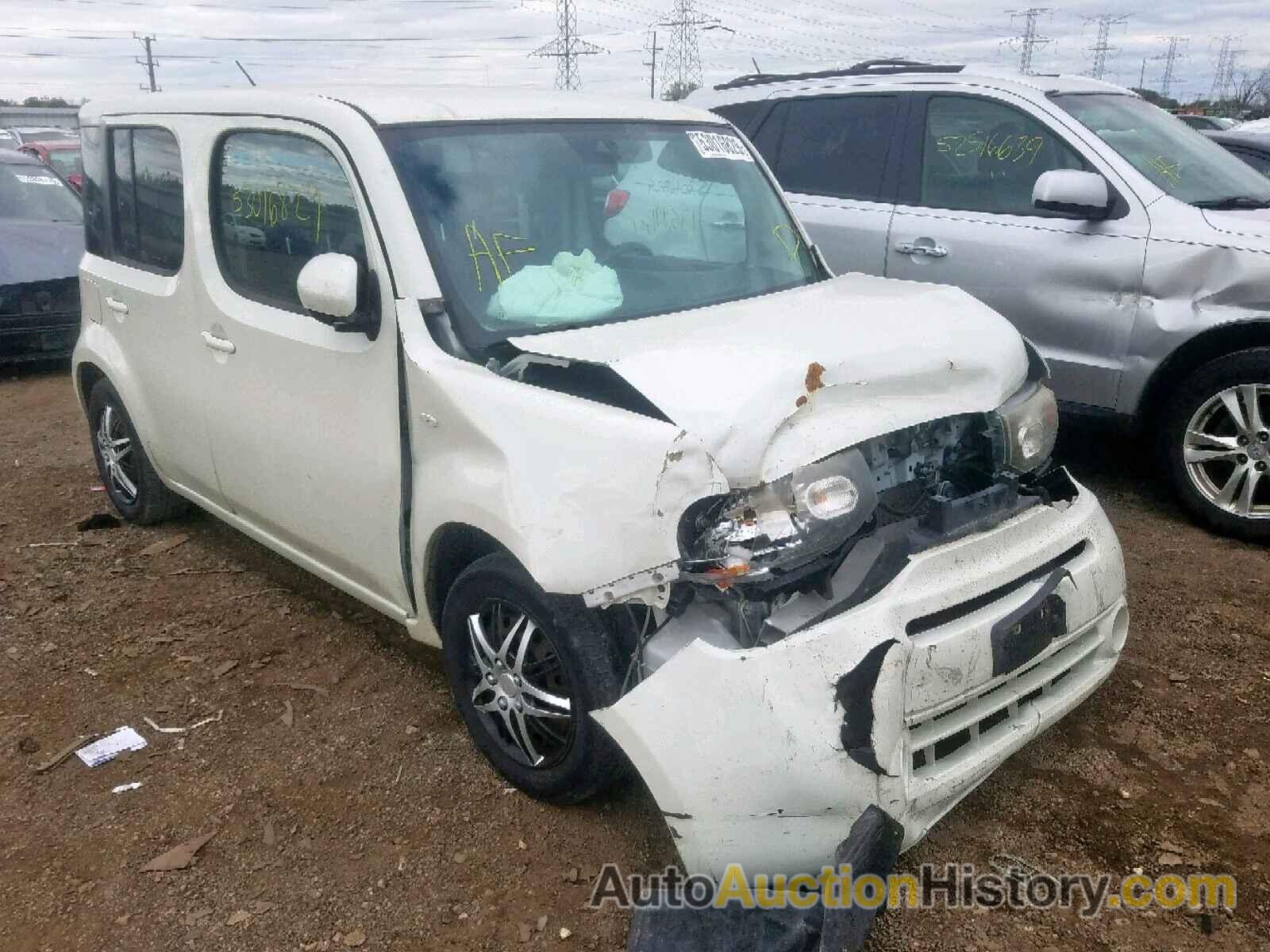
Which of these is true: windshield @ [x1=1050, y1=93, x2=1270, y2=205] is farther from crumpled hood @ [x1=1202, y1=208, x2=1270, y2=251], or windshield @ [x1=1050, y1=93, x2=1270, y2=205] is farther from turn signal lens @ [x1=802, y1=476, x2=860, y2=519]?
turn signal lens @ [x1=802, y1=476, x2=860, y2=519]

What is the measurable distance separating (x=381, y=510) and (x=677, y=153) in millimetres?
1554

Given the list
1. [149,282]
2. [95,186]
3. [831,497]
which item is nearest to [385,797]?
[831,497]

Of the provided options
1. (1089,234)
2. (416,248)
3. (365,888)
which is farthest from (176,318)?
(1089,234)

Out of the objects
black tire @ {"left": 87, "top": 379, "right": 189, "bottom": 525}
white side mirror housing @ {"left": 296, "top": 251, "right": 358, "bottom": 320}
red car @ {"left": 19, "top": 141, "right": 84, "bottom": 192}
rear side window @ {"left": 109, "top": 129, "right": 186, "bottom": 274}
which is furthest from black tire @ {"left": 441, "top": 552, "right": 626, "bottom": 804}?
red car @ {"left": 19, "top": 141, "right": 84, "bottom": 192}

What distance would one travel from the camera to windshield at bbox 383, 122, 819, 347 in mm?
2939

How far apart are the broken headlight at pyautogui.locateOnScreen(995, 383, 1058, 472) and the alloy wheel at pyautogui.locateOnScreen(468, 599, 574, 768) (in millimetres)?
1313

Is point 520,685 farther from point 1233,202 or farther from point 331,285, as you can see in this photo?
point 1233,202

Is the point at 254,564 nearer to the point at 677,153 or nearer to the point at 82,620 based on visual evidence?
the point at 82,620

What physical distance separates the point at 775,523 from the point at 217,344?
2287 millimetres

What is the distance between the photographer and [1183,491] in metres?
4.62

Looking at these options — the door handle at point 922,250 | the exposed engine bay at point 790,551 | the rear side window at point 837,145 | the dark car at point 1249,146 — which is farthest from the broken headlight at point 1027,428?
the dark car at point 1249,146

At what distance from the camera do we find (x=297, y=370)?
10.9 feet

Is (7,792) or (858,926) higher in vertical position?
(858,926)

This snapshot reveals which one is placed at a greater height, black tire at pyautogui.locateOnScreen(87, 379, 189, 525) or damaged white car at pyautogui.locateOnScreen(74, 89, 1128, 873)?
damaged white car at pyautogui.locateOnScreen(74, 89, 1128, 873)
